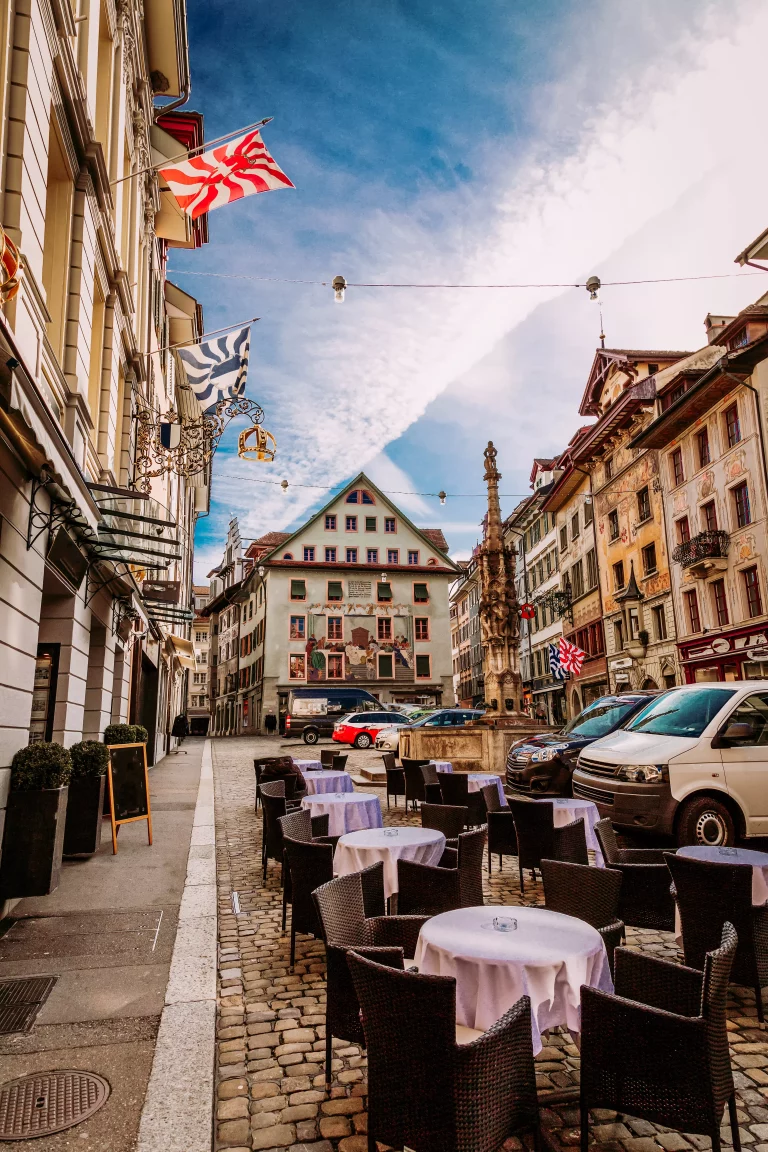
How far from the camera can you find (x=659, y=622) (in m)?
33.2

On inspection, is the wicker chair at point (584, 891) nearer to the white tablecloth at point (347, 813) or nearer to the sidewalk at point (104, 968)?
the sidewalk at point (104, 968)

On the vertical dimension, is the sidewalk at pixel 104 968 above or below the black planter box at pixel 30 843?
below

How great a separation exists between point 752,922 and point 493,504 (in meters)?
19.7

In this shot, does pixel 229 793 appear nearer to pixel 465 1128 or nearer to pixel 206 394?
pixel 206 394

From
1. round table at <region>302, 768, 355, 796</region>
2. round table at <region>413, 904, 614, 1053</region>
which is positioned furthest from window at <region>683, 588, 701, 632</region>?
round table at <region>413, 904, 614, 1053</region>

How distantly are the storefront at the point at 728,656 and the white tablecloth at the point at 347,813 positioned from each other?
1876cm

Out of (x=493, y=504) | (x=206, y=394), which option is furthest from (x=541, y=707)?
(x=206, y=394)

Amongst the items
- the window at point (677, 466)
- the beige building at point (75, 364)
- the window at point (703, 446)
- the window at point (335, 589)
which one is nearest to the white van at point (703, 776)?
the beige building at point (75, 364)

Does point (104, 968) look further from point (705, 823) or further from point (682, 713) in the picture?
point (682, 713)

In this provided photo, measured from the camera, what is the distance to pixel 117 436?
47.7 feet

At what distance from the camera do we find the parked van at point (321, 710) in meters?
35.9

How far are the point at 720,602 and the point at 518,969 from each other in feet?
91.8

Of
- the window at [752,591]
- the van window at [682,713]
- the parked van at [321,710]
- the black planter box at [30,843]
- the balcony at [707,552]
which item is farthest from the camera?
the parked van at [321,710]

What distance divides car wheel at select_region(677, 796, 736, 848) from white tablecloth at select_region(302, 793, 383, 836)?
3391 millimetres
